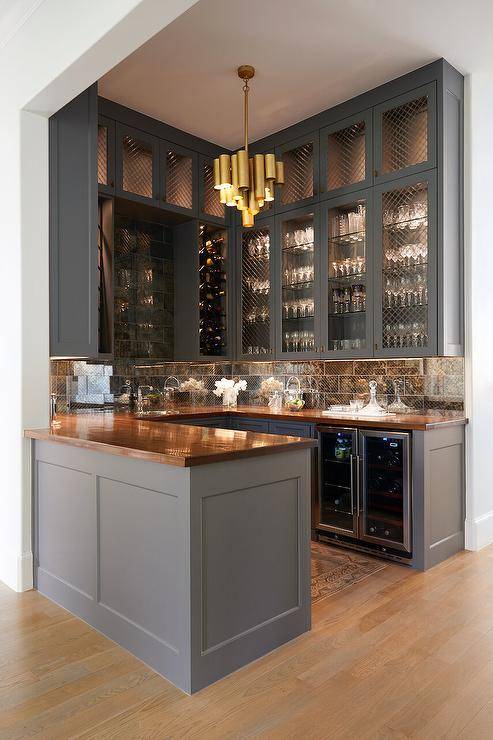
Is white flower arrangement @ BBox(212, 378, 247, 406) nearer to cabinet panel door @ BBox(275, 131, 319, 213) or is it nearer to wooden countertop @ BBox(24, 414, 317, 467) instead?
cabinet panel door @ BBox(275, 131, 319, 213)

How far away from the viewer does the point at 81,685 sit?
2174 mm

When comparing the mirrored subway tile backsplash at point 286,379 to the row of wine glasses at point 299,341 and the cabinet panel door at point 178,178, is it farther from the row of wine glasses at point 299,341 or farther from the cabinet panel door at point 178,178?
the cabinet panel door at point 178,178

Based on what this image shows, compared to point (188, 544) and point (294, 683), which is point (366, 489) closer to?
point (294, 683)

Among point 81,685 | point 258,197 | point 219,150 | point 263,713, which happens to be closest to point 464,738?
point 263,713

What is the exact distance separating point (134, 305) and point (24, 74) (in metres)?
2.17

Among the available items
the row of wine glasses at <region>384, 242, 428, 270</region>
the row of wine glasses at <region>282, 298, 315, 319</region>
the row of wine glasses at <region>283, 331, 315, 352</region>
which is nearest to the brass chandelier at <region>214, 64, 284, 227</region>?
the row of wine glasses at <region>384, 242, 428, 270</region>

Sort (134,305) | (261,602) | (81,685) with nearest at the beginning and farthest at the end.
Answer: (81,685) < (261,602) < (134,305)

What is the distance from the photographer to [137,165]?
4.47 meters

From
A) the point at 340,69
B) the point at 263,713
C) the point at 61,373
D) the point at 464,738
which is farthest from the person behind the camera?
the point at 61,373

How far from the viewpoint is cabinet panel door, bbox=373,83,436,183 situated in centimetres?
371

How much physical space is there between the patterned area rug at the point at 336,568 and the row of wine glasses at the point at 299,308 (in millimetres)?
1856

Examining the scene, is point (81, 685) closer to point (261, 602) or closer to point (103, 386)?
point (261, 602)

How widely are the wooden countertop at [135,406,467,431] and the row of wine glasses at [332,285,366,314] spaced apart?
2.77 feet
